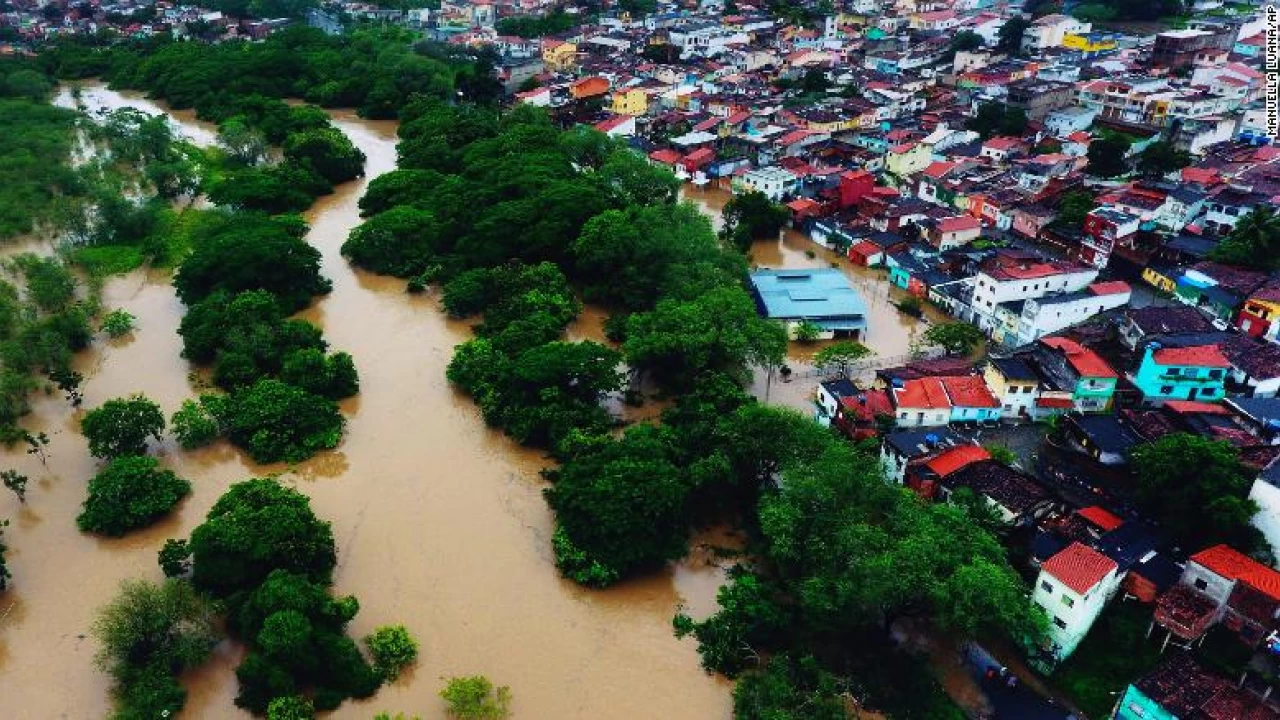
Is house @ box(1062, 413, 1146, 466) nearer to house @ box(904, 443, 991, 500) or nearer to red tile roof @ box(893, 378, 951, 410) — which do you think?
house @ box(904, 443, 991, 500)

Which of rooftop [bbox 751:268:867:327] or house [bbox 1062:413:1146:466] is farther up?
house [bbox 1062:413:1146:466]

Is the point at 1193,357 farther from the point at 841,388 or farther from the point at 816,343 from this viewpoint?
the point at 816,343

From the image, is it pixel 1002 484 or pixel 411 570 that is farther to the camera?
pixel 411 570

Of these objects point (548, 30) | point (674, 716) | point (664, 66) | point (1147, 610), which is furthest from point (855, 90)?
point (674, 716)

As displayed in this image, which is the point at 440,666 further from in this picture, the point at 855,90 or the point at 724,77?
the point at 724,77

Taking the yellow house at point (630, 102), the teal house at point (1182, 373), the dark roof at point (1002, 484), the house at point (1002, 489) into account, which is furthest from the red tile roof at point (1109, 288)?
the yellow house at point (630, 102)

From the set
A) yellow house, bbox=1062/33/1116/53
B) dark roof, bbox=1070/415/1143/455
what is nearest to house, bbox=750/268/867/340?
dark roof, bbox=1070/415/1143/455

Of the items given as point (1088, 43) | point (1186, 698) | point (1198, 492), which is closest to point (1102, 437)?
point (1198, 492)
